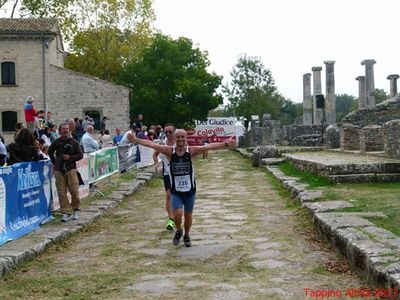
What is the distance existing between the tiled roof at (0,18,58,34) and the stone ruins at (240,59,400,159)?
14984 millimetres

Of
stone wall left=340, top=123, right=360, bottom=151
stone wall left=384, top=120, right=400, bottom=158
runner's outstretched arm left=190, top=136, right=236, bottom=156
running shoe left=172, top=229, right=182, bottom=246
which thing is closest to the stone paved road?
running shoe left=172, top=229, right=182, bottom=246

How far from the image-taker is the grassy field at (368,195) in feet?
26.5

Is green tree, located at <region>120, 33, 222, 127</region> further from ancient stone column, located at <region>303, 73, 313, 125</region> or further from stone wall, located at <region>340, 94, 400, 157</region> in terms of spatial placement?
stone wall, located at <region>340, 94, 400, 157</region>

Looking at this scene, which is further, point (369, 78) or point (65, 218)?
point (369, 78)

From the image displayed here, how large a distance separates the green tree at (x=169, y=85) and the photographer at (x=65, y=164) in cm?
3260

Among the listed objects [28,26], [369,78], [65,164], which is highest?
[28,26]

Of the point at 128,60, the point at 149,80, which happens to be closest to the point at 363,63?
the point at 149,80

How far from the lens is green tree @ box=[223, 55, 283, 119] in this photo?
6131 cm

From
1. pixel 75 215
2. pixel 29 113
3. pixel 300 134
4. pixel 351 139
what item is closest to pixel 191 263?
pixel 75 215

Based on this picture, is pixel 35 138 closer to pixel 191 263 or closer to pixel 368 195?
pixel 191 263

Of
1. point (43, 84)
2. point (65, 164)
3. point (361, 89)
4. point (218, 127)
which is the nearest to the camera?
point (65, 164)

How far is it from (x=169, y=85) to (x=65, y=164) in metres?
34.1

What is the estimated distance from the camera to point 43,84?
3912cm

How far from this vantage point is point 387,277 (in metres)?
5.18
